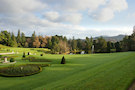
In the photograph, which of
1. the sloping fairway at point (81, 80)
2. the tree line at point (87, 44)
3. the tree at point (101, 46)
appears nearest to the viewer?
the sloping fairway at point (81, 80)

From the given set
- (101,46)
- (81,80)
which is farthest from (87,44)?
(81,80)

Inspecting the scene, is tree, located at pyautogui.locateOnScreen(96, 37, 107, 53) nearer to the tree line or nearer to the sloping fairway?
the tree line

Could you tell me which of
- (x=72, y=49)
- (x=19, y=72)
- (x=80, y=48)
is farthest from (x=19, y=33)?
(x=19, y=72)

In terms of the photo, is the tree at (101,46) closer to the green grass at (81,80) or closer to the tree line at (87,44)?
the tree line at (87,44)

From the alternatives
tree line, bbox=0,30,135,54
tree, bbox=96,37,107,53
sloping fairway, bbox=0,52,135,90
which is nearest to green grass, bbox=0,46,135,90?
sloping fairway, bbox=0,52,135,90

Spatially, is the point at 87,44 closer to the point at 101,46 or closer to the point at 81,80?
the point at 101,46

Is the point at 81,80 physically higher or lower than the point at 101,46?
lower

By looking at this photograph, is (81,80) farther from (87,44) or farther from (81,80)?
(87,44)

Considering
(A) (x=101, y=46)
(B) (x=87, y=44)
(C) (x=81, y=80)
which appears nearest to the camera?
(C) (x=81, y=80)

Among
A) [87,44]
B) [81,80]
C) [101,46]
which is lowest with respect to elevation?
[81,80]

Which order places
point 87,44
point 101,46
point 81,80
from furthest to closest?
point 87,44 < point 101,46 < point 81,80

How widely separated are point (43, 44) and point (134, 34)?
60.9m

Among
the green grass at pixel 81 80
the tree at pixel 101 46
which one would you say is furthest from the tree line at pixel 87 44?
→ the green grass at pixel 81 80

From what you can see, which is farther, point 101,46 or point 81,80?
point 101,46
